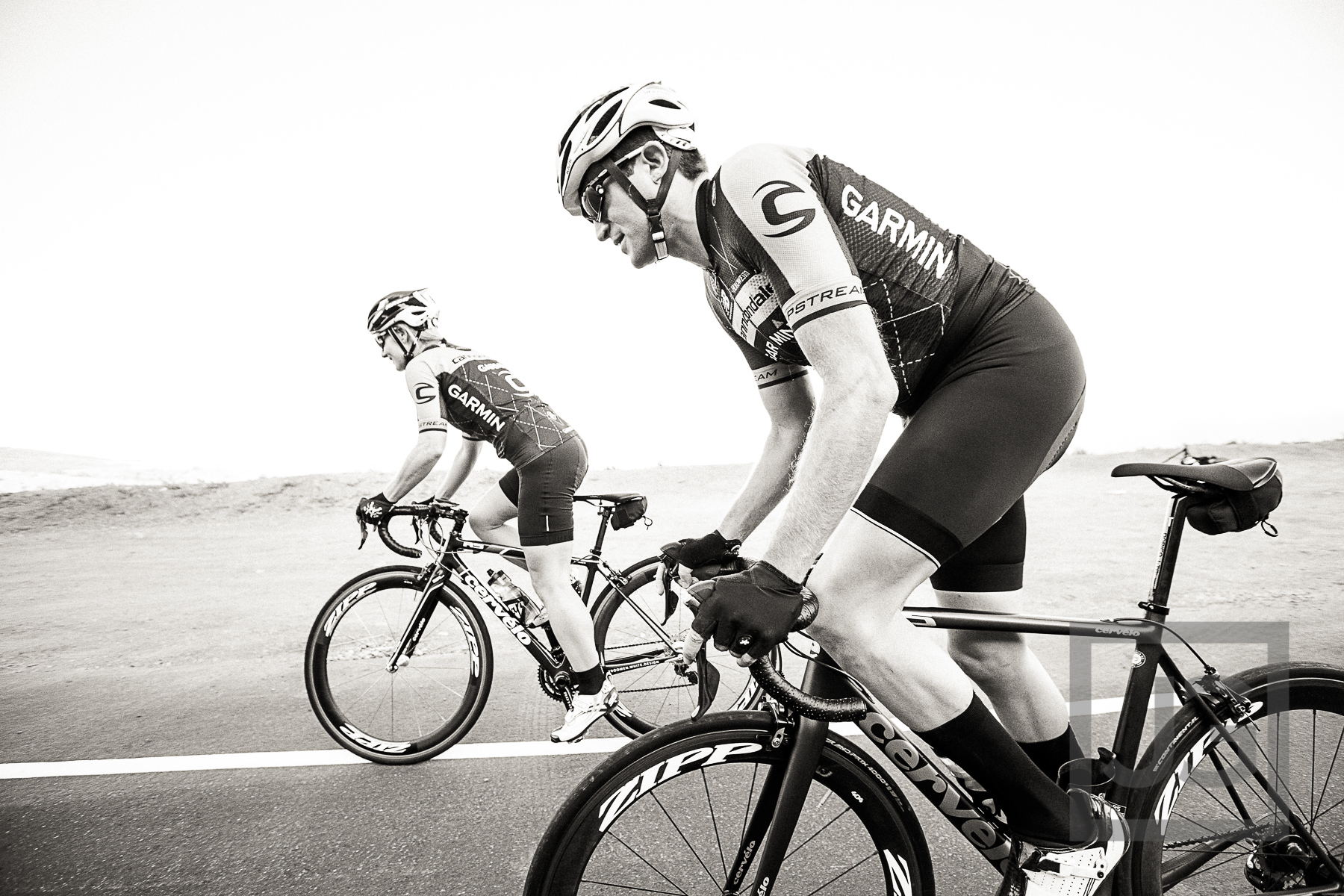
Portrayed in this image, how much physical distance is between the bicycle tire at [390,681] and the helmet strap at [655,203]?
215 cm

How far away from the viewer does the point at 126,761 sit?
10.4ft

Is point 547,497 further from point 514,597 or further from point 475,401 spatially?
point 475,401

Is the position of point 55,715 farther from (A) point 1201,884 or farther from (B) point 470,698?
(A) point 1201,884

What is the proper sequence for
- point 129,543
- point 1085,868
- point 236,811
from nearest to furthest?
point 1085,868 → point 236,811 → point 129,543

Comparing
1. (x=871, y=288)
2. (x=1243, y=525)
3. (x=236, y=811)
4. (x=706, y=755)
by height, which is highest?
(x=871, y=288)

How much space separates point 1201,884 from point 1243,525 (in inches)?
48.1

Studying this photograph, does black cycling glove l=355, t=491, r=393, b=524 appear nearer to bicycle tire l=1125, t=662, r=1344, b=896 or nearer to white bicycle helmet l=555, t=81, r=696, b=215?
white bicycle helmet l=555, t=81, r=696, b=215

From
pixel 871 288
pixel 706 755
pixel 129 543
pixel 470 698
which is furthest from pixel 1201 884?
pixel 129 543

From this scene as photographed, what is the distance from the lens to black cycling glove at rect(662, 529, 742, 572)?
169 cm

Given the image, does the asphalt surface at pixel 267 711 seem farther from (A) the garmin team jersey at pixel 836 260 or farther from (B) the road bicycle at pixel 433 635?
(A) the garmin team jersey at pixel 836 260

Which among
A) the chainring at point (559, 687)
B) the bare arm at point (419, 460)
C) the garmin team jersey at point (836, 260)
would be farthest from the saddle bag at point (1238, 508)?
the bare arm at point (419, 460)

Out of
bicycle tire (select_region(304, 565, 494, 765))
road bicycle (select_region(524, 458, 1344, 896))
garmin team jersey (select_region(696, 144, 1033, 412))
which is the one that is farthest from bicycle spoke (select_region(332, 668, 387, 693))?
garmin team jersey (select_region(696, 144, 1033, 412))

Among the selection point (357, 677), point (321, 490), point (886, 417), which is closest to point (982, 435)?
point (886, 417)

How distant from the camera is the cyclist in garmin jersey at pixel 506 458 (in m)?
3.37
